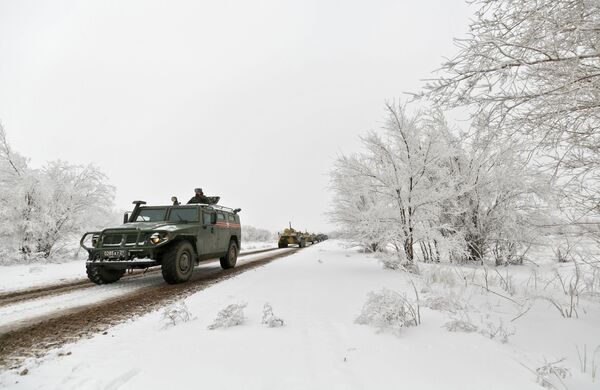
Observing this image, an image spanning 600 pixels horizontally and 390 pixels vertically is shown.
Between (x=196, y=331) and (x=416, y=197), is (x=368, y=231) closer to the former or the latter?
(x=416, y=197)

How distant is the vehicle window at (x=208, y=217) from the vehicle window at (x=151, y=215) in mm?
1057

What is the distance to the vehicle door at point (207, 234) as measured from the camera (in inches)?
306

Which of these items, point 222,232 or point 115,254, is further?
point 222,232

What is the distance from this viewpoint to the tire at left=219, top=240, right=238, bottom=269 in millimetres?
9617

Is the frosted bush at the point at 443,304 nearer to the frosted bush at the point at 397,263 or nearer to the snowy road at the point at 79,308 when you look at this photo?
the frosted bush at the point at 397,263

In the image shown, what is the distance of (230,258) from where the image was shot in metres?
9.80

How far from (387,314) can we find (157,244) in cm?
504

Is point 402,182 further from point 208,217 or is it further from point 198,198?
point 198,198

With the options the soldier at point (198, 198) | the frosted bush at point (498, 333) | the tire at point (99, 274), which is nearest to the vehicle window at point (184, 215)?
the soldier at point (198, 198)

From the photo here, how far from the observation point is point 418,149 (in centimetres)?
782

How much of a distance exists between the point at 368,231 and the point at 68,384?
630cm

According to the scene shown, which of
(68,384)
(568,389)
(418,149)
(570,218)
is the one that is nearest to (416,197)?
(418,149)

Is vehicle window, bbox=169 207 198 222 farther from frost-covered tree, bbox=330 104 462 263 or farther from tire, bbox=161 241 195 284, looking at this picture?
frost-covered tree, bbox=330 104 462 263

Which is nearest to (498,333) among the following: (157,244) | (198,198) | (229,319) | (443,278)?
→ (443,278)
